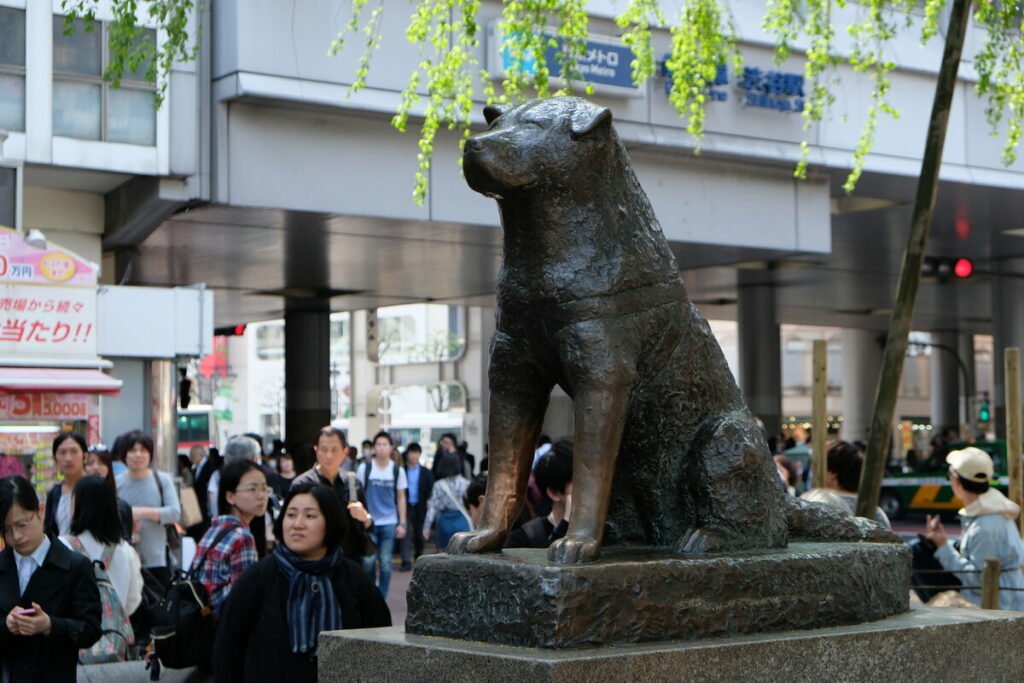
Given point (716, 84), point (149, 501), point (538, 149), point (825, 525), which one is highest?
point (716, 84)

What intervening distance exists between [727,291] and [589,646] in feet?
88.5

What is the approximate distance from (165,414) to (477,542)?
1581cm

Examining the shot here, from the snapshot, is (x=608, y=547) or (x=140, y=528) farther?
(x=140, y=528)

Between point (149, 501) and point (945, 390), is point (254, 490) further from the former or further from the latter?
point (945, 390)

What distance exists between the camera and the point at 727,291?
1186 inches

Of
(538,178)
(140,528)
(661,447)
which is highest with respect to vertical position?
(538,178)

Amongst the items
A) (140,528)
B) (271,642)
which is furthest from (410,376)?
(271,642)

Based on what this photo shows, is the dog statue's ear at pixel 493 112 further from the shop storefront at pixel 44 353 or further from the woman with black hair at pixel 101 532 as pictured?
the shop storefront at pixel 44 353

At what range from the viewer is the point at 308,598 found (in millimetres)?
5371

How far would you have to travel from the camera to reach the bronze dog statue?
3766 millimetres

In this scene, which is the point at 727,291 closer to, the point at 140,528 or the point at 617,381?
the point at 140,528

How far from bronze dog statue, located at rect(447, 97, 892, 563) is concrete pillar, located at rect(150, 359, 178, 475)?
14.8m

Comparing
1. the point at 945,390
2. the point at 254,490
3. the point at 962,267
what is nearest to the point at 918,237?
the point at 254,490

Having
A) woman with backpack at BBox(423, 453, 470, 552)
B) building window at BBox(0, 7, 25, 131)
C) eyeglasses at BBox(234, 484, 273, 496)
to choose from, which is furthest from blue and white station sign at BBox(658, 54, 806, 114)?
eyeglasses at BBox(234, 484, 273, 496)
